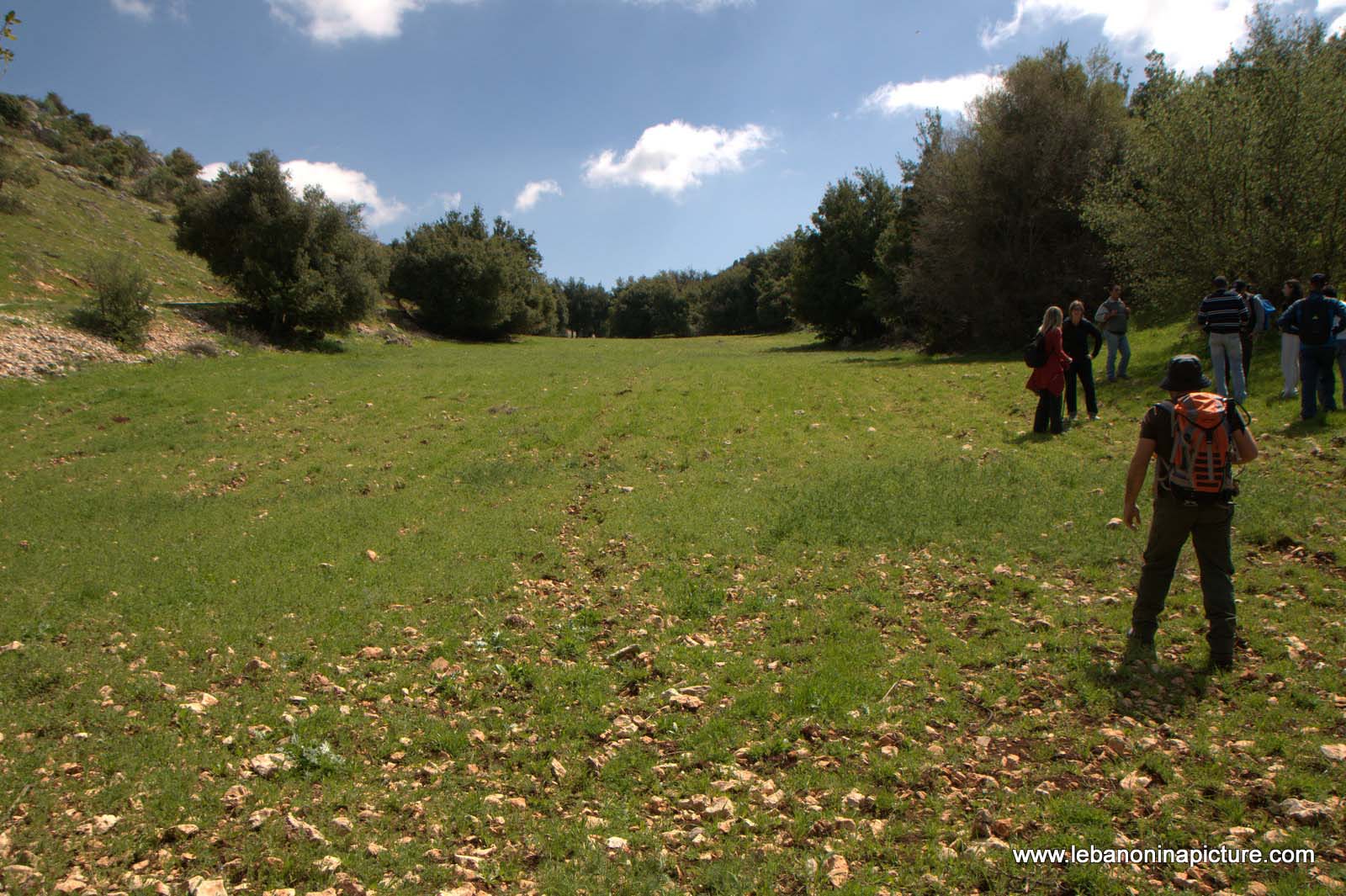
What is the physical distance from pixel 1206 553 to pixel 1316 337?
9896mm

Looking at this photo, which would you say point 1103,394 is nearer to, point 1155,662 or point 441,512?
point 1155,662

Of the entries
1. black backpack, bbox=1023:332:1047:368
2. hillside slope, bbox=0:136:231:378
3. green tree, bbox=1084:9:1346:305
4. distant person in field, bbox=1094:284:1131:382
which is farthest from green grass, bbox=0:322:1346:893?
hillside slope, bbox=0:136:231:378

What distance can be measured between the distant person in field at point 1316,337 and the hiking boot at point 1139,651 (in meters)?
9.94

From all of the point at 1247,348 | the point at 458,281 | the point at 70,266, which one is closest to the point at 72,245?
the point at 70,266

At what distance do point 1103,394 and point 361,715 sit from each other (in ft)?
58.6

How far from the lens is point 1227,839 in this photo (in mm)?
Result: 4426

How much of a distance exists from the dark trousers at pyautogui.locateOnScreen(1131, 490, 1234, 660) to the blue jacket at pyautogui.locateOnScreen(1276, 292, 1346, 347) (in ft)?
32.4

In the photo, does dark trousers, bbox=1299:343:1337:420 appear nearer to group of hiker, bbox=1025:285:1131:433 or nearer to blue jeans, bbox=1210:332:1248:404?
blue jeans, bbox=1210:332:1248:404

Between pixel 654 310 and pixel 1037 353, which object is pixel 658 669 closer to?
pixel 1037 353

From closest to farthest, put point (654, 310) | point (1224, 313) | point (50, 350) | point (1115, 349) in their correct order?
1. point (1224, 313)
2. point (1115, 349)
3. point (50, 350)
4. point (654, 310)

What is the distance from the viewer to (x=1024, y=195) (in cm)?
3175

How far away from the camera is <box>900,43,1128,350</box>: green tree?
3097cm

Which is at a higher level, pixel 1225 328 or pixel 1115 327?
pixel 1115 327

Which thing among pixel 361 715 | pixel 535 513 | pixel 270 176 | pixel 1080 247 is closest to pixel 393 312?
pixel 270 176
